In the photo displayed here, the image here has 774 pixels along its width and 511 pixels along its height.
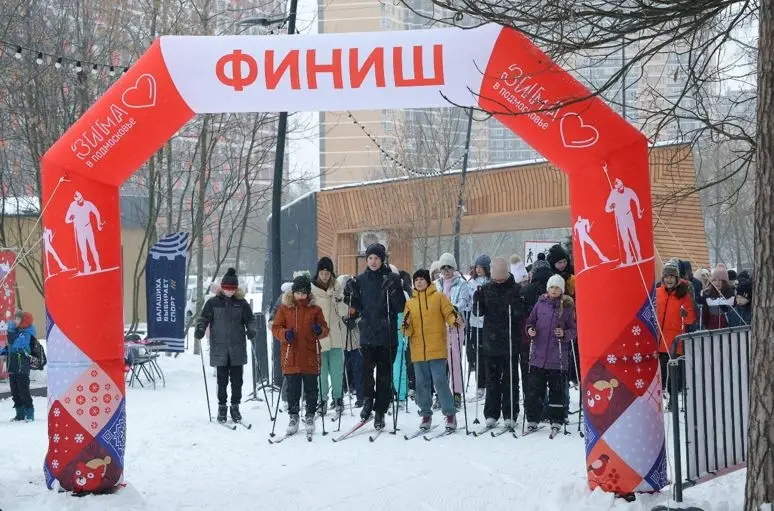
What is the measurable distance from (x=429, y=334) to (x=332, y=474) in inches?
90.4

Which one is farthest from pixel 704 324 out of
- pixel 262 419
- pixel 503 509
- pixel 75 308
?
pixel 75 308

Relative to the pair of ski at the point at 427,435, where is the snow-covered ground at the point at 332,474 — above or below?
below

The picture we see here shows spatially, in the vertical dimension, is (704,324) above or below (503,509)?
above

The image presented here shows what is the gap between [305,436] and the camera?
1108cm

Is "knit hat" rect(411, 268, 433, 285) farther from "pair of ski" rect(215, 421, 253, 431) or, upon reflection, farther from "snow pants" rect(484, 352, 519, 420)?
"pair of ski" rect(215, 421, 253, 431)

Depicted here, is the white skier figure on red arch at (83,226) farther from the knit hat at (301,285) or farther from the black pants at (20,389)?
the black pants at (20,389)

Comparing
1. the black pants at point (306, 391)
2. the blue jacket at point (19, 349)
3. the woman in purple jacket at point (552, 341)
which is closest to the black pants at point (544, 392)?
the woman in purple jacket at point (552, 341)

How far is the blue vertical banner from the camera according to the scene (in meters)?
16.5

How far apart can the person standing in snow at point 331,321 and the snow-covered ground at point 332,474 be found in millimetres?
490

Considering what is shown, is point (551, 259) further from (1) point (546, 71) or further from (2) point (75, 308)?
(2) point (75, 308)

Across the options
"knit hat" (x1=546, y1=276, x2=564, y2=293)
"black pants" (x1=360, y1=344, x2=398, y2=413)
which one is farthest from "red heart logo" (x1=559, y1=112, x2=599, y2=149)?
"black pants" (x1=360, y1=344, x2=398, y2=413)

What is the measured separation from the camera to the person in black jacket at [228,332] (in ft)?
39.2

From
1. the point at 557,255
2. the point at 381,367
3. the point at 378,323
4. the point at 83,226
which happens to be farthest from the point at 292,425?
the point at 83,226

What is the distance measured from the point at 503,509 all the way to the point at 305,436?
3888 millimetres
